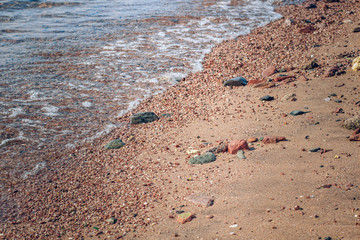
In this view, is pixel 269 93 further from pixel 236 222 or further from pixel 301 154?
pixel 236 222

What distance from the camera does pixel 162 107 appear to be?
6.99 metres

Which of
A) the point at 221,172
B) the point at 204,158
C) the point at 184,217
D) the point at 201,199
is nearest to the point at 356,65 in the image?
the point at 204,158

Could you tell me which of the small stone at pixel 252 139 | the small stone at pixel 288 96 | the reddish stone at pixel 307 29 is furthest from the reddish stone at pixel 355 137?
the reddish stone at pixel 307 29

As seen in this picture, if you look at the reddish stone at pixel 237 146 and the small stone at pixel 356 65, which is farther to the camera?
the small stone at pixel 356 65

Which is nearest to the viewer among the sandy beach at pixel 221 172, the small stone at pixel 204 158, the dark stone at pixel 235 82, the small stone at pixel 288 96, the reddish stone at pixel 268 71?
the sandy beach at pixel 221 172

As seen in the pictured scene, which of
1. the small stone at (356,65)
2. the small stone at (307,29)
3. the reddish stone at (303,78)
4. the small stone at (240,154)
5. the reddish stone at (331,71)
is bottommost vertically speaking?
the small stone at (240,154)

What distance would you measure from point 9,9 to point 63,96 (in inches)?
478

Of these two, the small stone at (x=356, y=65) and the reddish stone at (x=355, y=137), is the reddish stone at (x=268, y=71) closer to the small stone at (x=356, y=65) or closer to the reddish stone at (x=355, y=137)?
the small stone at (x=356, y=65)

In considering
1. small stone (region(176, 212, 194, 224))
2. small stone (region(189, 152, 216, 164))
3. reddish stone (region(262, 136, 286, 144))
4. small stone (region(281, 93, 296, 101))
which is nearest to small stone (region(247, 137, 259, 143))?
reddish stone (region(262, 136, 286, 144))

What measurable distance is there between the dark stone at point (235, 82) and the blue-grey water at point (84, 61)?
5.51ft

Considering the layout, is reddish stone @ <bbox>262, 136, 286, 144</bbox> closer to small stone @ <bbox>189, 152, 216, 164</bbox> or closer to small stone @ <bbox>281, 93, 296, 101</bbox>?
small stone @ <bbox>189, 152, 216, 164</bbox>

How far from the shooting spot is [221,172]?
4.27m

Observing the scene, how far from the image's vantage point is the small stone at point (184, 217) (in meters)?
3.49

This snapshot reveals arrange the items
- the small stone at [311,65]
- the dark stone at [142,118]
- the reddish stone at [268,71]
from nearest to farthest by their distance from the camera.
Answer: the dark stone at [142,118], the small stone at [311,65], the reddish stone at [268,71]
